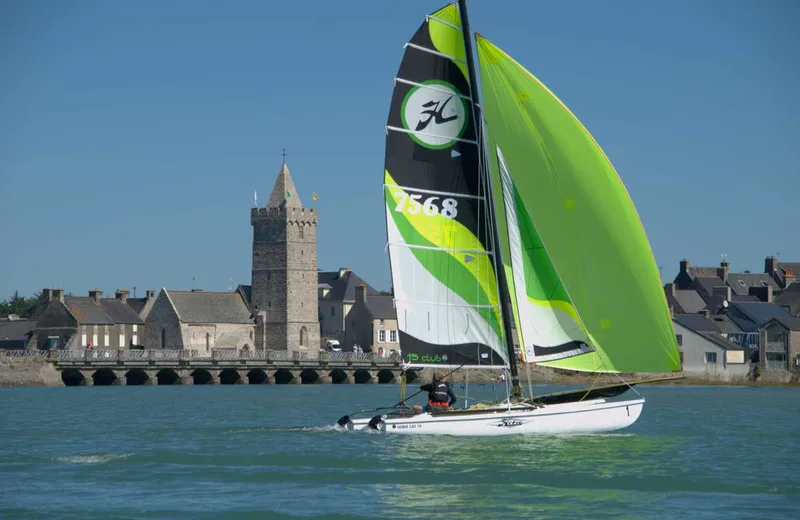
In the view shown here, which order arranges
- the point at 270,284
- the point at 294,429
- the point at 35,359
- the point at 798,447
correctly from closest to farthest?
1. the point at 798,447
2. the point at 294,429
3. the point at 35,359
4. the point at 270,284

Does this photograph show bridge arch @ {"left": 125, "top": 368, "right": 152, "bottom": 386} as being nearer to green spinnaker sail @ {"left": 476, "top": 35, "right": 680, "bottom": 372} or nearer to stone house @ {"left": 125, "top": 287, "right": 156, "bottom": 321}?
stone house @ {"left": 125, "top": 287, "right": 156, "bottom": 321}

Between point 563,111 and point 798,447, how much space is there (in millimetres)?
9700

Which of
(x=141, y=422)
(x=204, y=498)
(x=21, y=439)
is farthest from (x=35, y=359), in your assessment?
(x=204, y=498)

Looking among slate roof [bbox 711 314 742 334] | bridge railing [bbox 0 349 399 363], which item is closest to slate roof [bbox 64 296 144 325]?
bridge railing [bbox 0 349 399 363]

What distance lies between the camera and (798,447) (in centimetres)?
3153

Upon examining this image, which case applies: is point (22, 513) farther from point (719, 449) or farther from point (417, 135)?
point (719, 449)

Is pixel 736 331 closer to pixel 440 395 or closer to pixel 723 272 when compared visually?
pixel 723 272

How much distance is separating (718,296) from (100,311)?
47455 mm

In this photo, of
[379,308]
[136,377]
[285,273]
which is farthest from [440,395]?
[379,308]

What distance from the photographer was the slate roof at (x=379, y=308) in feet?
352

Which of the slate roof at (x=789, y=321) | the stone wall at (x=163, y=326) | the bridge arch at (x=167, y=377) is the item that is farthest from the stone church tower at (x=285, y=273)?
the slate roof at (x=789, y=321)

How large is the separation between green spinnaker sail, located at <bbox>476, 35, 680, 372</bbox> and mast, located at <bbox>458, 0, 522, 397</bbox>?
0.87 feet

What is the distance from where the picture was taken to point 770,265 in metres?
121

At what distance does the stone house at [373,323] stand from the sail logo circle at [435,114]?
75547 mm
